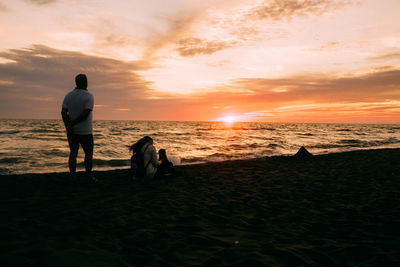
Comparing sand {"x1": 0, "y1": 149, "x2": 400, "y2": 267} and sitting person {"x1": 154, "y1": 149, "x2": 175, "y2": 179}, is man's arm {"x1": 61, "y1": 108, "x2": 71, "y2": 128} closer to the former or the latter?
sand {"x1": 0, "y1": 149, "x2": 400, "y2": 267}

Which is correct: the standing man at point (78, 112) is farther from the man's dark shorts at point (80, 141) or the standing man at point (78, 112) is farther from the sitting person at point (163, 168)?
the sitting person at point (163, 168)

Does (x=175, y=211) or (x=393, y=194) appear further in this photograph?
(x=393, y=194)

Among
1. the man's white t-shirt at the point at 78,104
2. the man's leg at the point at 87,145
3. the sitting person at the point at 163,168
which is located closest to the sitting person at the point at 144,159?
the sitting person at the point at 163,168

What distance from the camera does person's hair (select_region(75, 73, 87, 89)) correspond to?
237 inches

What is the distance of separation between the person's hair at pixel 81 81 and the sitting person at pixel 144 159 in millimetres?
2269

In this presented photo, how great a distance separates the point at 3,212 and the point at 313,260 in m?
5.22

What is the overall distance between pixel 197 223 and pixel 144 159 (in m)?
3.92

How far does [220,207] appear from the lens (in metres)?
5.14

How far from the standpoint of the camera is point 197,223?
13.7 feet

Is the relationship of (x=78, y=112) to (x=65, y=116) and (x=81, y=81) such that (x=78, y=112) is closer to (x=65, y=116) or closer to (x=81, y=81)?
(x=65, y=116)

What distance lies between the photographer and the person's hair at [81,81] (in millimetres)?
6023

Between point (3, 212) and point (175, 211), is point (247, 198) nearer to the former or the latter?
point (175, 211)

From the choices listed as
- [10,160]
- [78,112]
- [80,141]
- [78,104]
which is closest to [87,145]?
[80,141]

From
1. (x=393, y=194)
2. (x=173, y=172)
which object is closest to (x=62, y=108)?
(x=173, y=172)
